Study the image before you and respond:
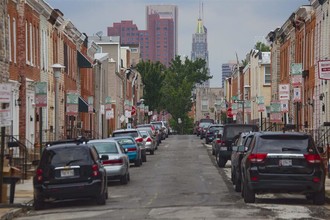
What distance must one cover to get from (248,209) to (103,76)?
6754cm

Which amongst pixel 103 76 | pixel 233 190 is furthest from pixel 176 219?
pixel 103 76

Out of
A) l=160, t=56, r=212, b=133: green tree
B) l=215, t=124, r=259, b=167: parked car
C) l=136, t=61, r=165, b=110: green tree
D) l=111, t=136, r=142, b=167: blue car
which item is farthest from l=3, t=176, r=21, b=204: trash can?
l=160, t=56, r=212, b=133: green tree

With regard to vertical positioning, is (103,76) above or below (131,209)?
above

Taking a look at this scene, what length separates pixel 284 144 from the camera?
2262cm

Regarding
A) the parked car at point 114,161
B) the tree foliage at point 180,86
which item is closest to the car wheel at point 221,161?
the parked car at point 114,161

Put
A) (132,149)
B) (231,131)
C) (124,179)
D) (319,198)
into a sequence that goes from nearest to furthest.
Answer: (319,198), (124,179), (231,131), (132,149)

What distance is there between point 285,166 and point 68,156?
5312 millimetres

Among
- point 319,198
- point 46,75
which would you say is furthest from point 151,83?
point 319,198

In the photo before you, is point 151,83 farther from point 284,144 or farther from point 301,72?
point 284,144

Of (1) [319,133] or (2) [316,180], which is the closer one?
(2) [316,180]


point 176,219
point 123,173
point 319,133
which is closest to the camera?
point 176,219

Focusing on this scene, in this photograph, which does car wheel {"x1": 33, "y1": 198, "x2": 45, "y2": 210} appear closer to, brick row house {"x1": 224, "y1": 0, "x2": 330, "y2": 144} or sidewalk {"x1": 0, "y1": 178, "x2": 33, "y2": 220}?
sidewalk {"x1": 0, "y1": 178, "x2": 33, "y2": 220}

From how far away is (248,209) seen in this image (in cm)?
2136

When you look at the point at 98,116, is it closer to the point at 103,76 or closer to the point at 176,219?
the point at 103,76
